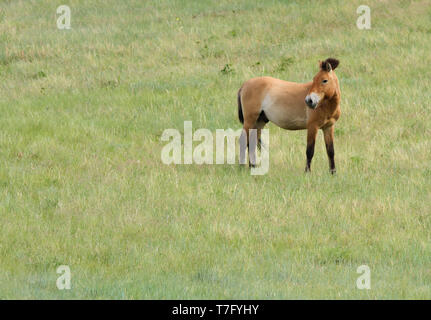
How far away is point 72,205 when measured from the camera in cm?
1238

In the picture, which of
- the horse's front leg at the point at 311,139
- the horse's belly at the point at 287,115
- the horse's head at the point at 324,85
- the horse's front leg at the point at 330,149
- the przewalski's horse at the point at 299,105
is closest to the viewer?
the horse's head at the point at 324,85

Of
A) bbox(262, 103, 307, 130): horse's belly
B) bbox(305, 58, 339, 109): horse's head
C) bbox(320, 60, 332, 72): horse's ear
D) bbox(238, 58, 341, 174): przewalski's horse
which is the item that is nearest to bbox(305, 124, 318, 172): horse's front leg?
bbox(238, 58, 341, 174): przewalski's horse

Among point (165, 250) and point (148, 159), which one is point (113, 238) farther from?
point (148, 159)

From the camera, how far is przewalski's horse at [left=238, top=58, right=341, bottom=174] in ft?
→ 44.6

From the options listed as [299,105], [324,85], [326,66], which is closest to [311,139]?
[299,105]

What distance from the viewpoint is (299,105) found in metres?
14.4

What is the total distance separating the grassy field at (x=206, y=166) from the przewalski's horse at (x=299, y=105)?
694mm

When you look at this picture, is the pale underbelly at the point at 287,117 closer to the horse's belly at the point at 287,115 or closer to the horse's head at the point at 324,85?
the horse's belly at the point at 287,115

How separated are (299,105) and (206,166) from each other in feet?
6.47

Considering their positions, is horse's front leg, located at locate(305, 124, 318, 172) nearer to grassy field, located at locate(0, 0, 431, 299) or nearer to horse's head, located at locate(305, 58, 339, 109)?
grassy field, located at locate(0, 0, 431, 299)

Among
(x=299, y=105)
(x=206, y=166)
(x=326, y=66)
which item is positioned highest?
(x=326, y=66)

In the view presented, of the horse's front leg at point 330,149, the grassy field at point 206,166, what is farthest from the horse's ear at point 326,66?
the grassy field at point 206,166

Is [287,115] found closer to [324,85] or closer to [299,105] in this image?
[299,105]

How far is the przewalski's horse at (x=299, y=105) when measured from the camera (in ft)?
44.6
